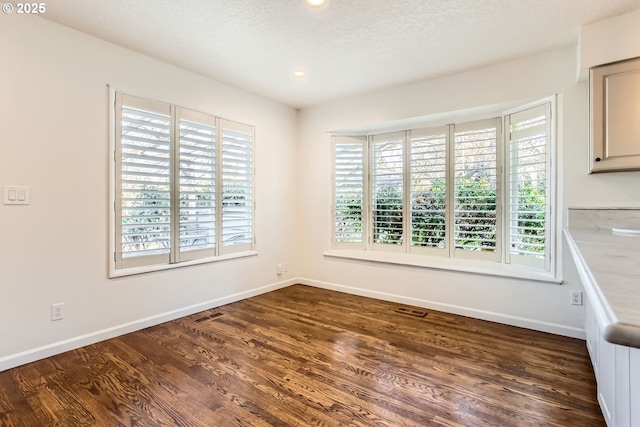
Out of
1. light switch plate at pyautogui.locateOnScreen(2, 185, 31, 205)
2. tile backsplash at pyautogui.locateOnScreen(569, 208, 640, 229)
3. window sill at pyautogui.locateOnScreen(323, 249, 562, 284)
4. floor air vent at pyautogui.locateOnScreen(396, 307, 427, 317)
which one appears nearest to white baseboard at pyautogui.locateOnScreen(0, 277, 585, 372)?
floor air vent at pyautogui.locateOnScreen(396, 307, 427, 317)

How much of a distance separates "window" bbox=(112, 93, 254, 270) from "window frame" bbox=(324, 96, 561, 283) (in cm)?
137

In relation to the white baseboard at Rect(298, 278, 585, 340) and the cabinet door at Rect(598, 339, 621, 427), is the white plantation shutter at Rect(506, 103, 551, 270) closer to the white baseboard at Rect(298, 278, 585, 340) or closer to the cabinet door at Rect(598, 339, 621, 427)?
the white baseboard at Rect(298, 278, 585, 340)

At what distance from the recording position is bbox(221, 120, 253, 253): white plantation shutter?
374 cm

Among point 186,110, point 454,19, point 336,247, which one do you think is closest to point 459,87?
point 454,19

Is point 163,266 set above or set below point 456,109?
below

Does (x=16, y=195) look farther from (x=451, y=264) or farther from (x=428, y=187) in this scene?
(x=451, y=264)

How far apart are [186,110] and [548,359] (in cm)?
398

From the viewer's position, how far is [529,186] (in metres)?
3.11

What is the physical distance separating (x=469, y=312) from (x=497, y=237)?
87cm

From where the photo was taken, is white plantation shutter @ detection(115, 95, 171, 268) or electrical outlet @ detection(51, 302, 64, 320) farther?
white plantation shutter @ detection(115, 95, 171, 268)

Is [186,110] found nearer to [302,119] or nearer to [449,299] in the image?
[302,119]

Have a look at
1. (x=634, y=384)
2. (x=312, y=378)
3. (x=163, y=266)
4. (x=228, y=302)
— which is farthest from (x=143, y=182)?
(x=634, y=384)

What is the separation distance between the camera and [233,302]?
12.5ft

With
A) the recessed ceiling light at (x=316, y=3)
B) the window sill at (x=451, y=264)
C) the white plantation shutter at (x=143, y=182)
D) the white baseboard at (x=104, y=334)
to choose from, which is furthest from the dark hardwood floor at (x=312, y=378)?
the recessed ceiling light at (x=316, y=3)
